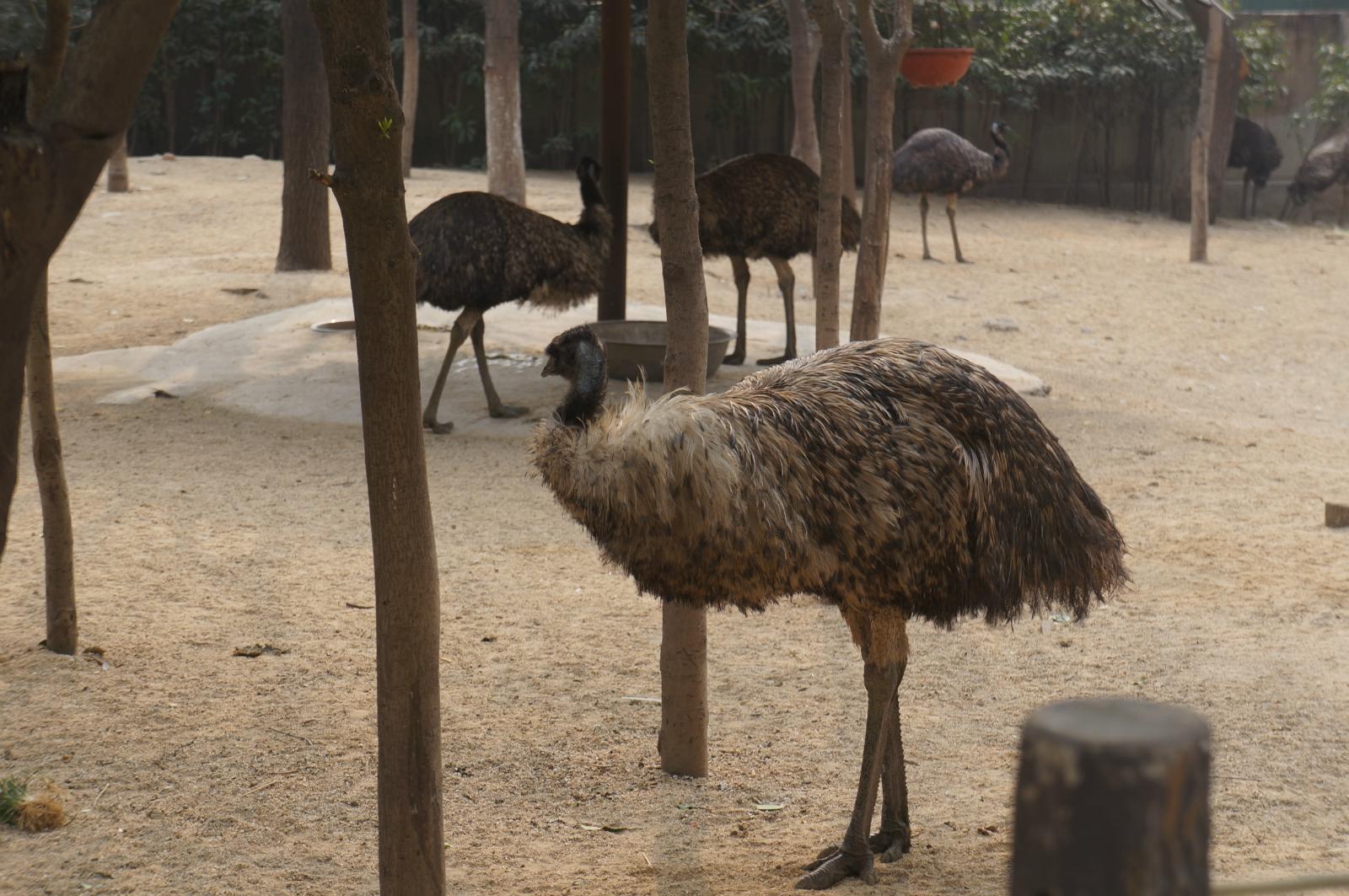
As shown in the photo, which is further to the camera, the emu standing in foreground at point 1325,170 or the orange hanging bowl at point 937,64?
the emu standing in foreground at point 1325,170

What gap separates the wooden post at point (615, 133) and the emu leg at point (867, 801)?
19.0ft

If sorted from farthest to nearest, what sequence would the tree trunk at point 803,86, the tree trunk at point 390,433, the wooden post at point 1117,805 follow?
the tree trunk at point 803,86, the tree trunk at point 390,433, the wooden post at point 1117,805

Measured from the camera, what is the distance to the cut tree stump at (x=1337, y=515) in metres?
6.70

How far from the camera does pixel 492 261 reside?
807 cm

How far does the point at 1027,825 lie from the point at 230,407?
8475mm

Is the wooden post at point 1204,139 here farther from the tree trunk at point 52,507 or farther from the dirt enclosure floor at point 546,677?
the tree trunk at point 52,507

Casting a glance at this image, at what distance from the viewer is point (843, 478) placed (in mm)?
3408

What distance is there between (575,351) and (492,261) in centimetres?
473

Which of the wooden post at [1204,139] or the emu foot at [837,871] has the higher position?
the wooden post at [1204,139]

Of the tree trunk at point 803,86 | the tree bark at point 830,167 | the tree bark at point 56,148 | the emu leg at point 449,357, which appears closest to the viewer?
the tree bark at point 56,148

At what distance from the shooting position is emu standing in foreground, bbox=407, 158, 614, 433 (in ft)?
26.3

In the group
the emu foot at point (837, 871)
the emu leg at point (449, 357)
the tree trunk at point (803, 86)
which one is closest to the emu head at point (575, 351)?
the emu foot at point (837, 871)

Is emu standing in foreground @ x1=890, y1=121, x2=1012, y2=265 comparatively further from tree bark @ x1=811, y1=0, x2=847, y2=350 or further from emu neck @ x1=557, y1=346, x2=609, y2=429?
emu neck @ x1=557, y1=346, x2=609, y2=429

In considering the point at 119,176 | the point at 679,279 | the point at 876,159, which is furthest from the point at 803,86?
the point at 679,279
